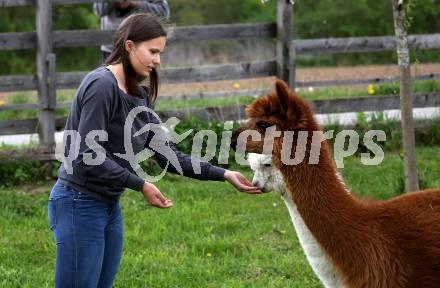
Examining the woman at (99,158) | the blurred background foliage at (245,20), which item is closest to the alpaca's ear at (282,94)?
the woman at (99,158)

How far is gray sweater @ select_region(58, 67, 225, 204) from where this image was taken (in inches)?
151

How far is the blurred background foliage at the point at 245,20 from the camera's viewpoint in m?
21.8

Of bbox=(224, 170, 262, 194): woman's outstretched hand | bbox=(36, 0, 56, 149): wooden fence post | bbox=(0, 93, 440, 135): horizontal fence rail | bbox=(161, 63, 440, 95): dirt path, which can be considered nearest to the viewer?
bbox=(224, 170, 262, 194): woman's outstretched hand

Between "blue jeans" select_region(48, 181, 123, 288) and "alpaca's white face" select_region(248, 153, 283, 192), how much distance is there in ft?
2.52

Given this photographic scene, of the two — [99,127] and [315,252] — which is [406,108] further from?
[99,127]

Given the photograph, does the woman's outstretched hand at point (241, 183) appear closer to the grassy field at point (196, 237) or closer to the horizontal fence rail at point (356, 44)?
the grassy field at point (196, 237)

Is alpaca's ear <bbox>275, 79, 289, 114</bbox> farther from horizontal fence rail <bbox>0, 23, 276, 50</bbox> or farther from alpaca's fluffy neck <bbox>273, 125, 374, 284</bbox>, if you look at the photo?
horizontal fence rail <bbox>0, 23, 276, 50</bbox>

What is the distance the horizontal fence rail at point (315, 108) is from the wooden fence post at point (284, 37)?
21.4 inches

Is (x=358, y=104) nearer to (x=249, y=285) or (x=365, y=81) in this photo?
(x=365, y=81)

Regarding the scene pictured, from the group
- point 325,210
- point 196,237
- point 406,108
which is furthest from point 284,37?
point 325,210

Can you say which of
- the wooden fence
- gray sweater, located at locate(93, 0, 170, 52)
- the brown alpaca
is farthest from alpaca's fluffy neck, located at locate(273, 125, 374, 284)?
gray sweater, located at locate(93, 0, 170, 52)

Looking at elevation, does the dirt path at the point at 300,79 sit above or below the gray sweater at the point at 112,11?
below

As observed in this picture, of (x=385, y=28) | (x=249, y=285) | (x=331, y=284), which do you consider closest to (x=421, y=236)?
(x=331, y=284)

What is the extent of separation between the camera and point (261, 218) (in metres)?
7.78
